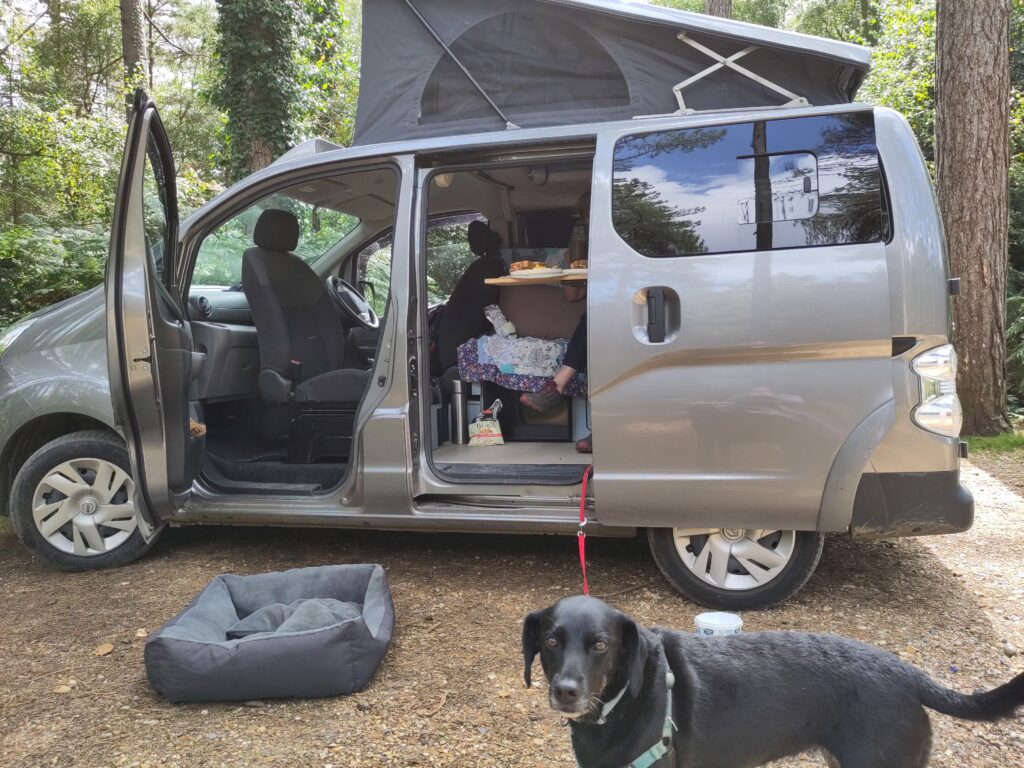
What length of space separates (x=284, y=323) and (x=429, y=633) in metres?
2.28

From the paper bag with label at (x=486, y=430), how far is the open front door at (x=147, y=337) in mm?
1649

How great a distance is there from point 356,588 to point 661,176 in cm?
223

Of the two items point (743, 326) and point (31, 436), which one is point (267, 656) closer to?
point (743, 326)

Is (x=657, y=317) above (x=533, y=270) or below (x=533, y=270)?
below

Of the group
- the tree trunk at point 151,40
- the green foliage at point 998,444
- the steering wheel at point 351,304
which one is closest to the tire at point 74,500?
the steering wheel at point 351,304

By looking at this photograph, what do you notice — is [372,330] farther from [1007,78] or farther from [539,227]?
[1007,78]

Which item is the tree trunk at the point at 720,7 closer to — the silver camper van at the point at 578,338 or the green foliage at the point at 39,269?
the silver camper van at the point at 578,338

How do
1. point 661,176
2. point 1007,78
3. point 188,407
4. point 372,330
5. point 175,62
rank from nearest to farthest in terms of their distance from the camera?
point 661,176, point 188,407, point 372,330, point 1007,78, point 175,62

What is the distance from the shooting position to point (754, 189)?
3209mm

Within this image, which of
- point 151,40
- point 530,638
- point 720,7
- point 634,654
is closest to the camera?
point 634,654

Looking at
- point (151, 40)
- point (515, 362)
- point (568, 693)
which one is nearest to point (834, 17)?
point (151, 40)

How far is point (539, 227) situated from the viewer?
226 inches

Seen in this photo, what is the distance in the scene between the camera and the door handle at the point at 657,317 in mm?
3230

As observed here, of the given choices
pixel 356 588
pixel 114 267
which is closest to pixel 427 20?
pixel 114 267
